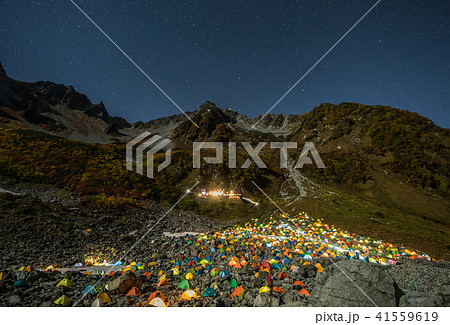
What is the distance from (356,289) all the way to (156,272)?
29.5 ft

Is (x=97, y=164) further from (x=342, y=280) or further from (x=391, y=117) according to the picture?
(x=391, y=117)

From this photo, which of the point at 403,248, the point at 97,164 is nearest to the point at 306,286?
the point at 403,248

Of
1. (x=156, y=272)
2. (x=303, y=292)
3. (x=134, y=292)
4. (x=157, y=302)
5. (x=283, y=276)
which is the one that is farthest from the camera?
(x=156, y=272)

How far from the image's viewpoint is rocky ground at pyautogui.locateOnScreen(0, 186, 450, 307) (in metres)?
5.47

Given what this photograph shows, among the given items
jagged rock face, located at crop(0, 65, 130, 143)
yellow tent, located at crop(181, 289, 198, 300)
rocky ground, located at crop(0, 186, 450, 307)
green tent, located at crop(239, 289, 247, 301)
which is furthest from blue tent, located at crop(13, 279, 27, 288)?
jagged rock face, located at crop(0, 65, 130, 143)

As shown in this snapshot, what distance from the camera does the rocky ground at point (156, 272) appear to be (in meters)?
5.47

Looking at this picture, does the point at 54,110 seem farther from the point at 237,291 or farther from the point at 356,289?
the point at 356,289

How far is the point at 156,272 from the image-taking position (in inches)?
376

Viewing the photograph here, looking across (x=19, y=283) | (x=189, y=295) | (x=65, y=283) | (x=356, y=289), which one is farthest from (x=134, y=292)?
(x=356, y=289)

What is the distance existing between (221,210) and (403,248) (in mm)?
20734

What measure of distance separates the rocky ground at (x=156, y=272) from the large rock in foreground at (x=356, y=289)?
0.03 m

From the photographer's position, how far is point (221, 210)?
28.5 m

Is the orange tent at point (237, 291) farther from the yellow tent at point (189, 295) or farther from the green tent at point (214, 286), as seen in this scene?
the yellow tent at point (189, 295)

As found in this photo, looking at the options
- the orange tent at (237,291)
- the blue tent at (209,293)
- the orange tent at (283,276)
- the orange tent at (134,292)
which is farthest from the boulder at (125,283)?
the orange tent at (283,276)
